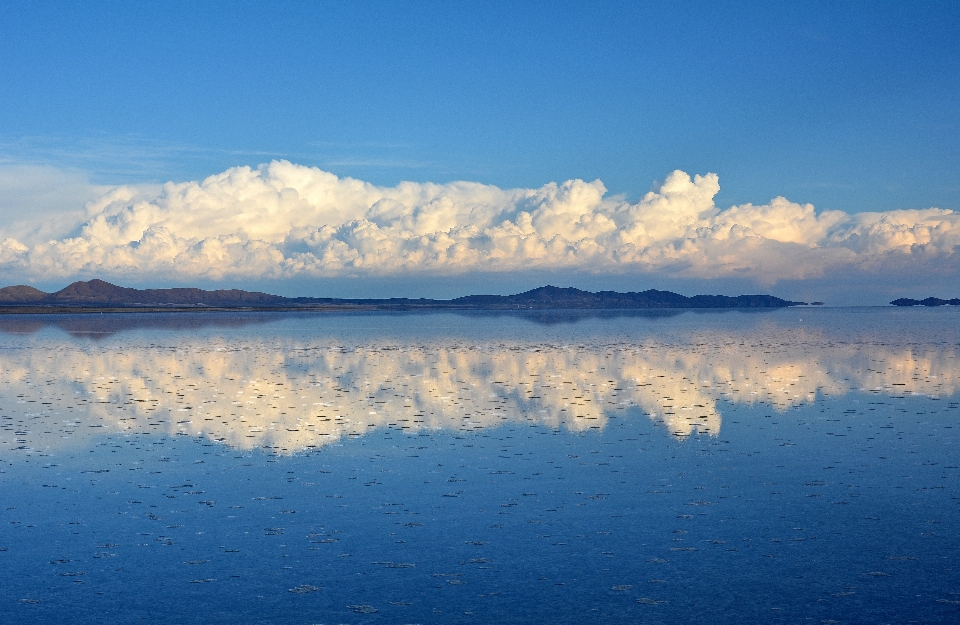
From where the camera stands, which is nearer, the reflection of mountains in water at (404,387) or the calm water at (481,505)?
the calm water at (481,505)

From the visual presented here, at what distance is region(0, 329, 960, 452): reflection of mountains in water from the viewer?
Result: 30938 mm

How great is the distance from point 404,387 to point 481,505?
23563 mm

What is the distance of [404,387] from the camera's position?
42.7 m

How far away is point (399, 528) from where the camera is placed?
17703 mm

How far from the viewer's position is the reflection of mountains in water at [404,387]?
30.9 metres

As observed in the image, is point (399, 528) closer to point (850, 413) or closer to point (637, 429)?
point (637, 429)

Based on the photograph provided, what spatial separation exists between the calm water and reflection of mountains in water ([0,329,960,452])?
325 mm

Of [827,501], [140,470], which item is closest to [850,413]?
[827,501]

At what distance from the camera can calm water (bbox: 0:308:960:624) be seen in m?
13.8

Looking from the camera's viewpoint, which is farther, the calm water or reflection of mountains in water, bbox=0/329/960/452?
reflection of mountains in water, bbox=0/329/960/452

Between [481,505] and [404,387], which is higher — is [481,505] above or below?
below

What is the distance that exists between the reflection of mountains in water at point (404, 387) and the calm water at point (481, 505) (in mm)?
325

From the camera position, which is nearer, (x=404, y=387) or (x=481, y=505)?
(x=481, y=505)

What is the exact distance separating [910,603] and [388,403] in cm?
2616
